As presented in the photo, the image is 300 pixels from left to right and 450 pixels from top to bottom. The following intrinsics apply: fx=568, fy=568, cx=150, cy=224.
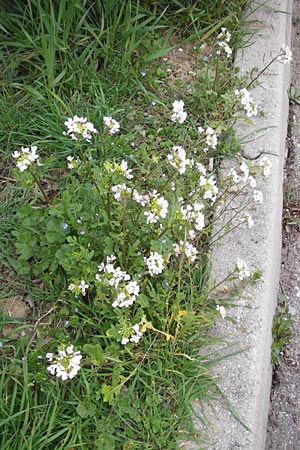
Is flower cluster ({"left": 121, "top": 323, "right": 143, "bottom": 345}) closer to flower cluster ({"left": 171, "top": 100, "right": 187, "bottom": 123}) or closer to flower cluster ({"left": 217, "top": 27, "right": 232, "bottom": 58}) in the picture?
flower cluster ({"left": 171, "top": 100, "right": 187, "bottom": 123})

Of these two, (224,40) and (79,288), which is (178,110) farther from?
(224,40)

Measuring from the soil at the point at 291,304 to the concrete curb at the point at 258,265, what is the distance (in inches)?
3.6

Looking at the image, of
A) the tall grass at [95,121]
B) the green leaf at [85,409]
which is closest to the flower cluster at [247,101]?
the tall grass at [95,121]

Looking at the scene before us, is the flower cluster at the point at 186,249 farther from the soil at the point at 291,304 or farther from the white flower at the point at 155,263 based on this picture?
the soil at the point at 291,304

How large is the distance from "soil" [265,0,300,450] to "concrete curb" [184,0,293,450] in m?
0.09

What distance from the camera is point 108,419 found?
6.07ft

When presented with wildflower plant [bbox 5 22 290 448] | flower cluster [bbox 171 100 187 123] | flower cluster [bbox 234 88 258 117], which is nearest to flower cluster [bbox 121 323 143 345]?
wildflower plant [bbox 5 22 290 448]

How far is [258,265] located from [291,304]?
1.50 feet

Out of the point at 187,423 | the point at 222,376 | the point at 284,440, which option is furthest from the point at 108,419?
the point at 284,440

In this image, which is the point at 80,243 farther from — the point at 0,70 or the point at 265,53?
the point at 265,53

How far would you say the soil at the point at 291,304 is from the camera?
7.59ft

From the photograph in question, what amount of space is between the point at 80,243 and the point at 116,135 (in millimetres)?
674

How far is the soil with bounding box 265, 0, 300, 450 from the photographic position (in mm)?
2312

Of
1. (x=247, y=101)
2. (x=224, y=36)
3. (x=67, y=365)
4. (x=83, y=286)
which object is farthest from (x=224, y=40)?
(x=67, y=365)
